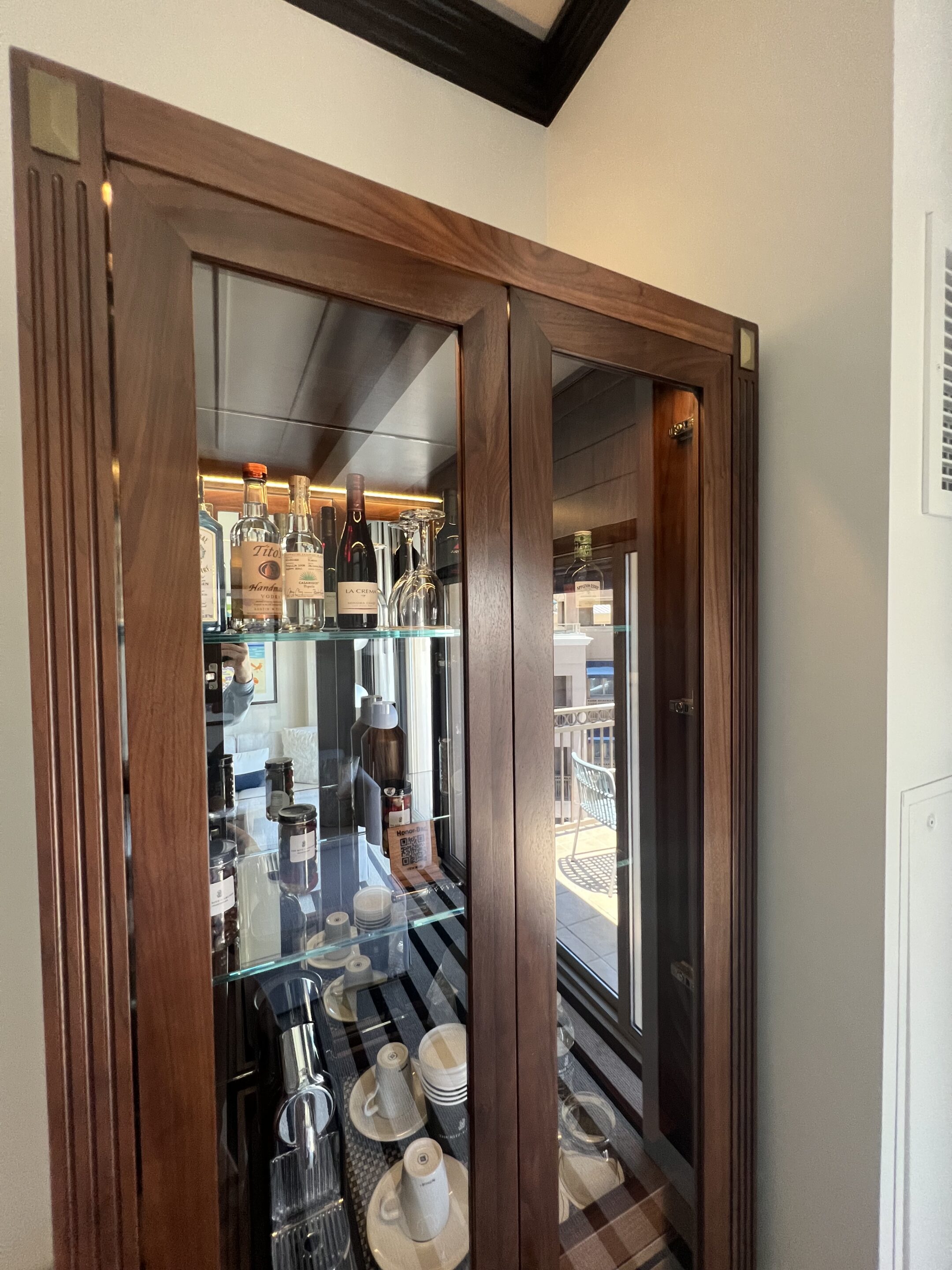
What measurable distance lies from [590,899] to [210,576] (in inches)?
27.1

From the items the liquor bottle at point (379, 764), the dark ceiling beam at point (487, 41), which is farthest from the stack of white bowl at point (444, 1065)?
the dark ceiling beam at point (487, 41)

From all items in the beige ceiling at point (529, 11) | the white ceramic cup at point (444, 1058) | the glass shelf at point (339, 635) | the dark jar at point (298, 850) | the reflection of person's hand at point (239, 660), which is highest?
the beige ceiling at point (529, 11)

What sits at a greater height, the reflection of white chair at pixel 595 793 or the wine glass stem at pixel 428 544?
the wine glass stem at pixel 428 544

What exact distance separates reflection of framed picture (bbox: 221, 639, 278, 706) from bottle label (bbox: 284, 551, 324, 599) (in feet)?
0.24

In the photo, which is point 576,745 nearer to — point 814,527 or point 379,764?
point 379,764

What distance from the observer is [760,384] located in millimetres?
932

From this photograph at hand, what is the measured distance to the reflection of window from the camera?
2.44ft

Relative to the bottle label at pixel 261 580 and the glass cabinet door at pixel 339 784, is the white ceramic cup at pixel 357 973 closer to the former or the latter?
the glass cabinet door at pixel 339 784

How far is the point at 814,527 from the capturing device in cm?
86

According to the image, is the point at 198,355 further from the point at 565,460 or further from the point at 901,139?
the point at 901,139

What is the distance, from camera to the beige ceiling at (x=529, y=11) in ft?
3.84

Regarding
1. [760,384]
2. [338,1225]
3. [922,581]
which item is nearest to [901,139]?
[760,384]

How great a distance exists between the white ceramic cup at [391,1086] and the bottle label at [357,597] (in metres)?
0.59

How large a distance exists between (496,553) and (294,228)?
39 cm
